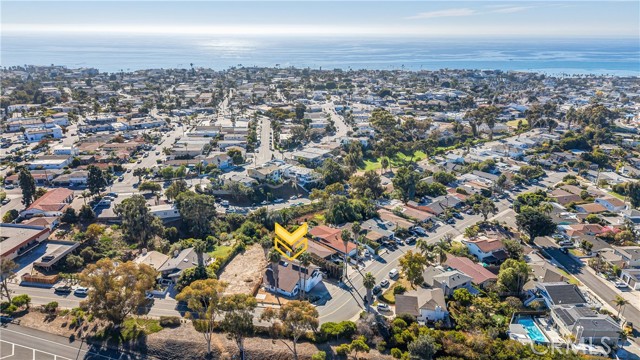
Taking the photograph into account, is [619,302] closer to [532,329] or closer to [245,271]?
[532,329]

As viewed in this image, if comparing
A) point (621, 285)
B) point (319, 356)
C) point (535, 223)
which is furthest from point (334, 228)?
point (621, 285)

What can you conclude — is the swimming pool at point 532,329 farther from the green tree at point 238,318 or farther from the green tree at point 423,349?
the green tree at point 238,318

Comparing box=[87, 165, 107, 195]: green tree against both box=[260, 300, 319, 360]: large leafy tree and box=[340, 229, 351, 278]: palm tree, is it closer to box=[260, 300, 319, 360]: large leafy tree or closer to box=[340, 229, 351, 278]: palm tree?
box=[340, 229, 351, 278]: palm tree

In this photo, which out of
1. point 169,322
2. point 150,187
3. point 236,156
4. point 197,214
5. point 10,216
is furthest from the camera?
point 236,156

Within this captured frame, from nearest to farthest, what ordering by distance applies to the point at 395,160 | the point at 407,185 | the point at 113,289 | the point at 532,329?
the point at 113,289
the point at 532,329
the point at 407,185
the point at 395,160

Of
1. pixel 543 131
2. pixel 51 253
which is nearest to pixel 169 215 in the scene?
pixel 51 253

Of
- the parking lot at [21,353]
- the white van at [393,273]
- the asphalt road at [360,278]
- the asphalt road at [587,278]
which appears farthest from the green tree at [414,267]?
the parking lot at [21,353]
